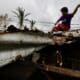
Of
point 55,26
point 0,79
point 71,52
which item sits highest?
point 55,26

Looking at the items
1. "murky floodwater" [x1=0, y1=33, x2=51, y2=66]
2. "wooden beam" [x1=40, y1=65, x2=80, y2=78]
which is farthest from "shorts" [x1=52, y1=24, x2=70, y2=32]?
"wooden beam" [x1=40, y1=65, x2=80, y2=78]

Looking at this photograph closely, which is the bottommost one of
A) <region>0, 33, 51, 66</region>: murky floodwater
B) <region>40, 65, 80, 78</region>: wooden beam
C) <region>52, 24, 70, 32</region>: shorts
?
<region>40, 65, 80, 78</region>: wooden beam

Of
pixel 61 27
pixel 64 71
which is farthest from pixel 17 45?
pixel 61 27

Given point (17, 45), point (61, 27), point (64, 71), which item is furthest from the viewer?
point (61, 27)

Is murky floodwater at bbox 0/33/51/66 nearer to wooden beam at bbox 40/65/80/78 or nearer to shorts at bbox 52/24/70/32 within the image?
wooden beam at bbox 40/65/80/78

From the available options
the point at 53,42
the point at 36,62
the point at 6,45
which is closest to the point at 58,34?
the point at 53,42

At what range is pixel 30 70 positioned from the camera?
565 cm

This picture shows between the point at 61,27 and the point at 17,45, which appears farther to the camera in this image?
the point at 61,27

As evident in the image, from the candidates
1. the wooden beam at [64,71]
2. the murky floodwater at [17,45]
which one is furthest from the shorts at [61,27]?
the wooden beam at [64,71]

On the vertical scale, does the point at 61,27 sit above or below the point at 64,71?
above

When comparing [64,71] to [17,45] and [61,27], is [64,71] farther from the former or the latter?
[61,27]

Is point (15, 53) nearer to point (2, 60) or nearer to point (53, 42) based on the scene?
point (2, 60)

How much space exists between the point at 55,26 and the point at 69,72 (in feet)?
8.10

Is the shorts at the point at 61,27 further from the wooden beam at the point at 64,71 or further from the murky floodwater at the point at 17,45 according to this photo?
Answer: the wooden beam at the point at 64,71
